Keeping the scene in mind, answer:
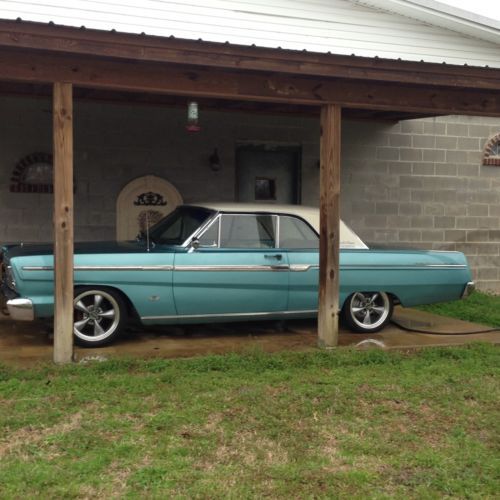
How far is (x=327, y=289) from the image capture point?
666 centimetres

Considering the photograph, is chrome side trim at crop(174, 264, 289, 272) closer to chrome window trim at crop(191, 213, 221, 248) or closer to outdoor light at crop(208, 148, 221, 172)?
chrome window trim at crop(191, 213, 221, 248)

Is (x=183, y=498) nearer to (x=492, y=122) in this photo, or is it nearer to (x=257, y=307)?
(x=257, y=307)

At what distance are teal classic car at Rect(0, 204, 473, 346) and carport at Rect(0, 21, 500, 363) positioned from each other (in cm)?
62

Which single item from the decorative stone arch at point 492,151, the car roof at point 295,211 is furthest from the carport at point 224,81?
the decorative stone arch at point 492,151

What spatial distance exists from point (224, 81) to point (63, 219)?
1.92 meters

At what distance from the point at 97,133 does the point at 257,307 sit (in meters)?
3.90

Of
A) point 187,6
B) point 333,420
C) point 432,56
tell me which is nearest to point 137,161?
point 187,6

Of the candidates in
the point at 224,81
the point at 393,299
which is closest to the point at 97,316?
the point at 224,81

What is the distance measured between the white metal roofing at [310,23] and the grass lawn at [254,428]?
5.24 metres

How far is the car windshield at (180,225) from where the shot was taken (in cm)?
712

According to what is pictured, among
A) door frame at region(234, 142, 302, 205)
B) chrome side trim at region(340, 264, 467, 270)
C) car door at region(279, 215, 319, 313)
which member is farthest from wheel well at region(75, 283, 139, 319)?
door frame at region(234, 142, 302, 205)

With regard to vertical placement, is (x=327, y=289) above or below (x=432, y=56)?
below

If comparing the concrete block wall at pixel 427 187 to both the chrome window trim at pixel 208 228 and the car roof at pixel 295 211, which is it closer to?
the car roof at pixel 295 211

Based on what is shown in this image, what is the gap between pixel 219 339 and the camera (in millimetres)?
7211
